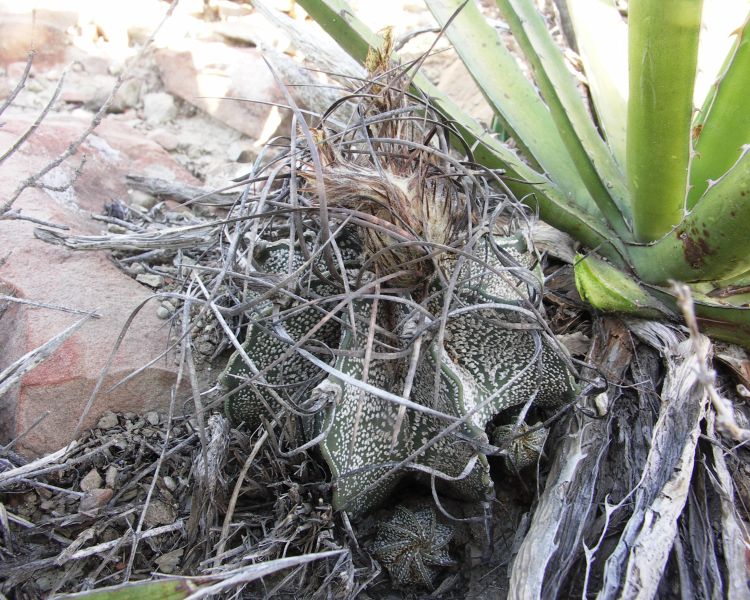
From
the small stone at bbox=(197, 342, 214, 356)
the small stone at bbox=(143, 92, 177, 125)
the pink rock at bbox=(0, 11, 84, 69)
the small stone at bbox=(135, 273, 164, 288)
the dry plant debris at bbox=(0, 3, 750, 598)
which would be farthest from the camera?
the pink rock at bbox=(0, 11, 84, 69)

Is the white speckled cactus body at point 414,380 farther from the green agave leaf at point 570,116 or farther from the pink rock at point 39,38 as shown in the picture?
the pink rock at point 39,38

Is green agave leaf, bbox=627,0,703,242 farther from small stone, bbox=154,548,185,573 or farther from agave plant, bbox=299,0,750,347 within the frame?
small stone, bbox=154,548,185,573

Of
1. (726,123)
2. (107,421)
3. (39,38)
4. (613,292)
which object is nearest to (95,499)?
(107,421)

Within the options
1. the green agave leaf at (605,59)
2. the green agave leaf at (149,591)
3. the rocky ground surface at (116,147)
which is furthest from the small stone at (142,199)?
the green agave leaf at (149,591)

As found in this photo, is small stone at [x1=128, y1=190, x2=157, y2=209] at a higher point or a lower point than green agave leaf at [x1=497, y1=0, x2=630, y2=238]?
lower

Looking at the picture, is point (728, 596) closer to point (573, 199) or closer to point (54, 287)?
point (573, 199)

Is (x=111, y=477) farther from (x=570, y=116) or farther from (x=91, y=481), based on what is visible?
(x=570, y=116)

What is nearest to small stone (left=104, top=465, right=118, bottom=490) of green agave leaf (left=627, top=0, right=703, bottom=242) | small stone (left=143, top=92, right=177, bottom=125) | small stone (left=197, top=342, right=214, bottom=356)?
small stone (left=197, top=342, right=214, bottom=356)
